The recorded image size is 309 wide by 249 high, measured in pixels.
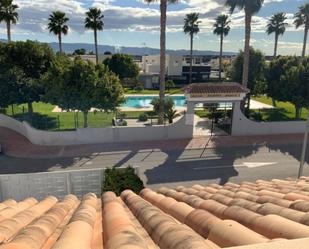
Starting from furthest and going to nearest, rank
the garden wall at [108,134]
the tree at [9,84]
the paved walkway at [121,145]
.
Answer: the tree at [9,84], the garden wall at [108,134], the paved walkway at [121,145]

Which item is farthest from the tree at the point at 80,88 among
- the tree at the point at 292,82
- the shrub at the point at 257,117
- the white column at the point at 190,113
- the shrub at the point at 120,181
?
the tree at the point at 292,82

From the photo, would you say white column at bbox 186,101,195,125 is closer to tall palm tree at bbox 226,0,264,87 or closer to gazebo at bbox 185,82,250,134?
gazebo at bbox 185,82,250,134

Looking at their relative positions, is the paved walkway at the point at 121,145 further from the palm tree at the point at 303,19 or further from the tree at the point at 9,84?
the palm tree at the point at 303,19

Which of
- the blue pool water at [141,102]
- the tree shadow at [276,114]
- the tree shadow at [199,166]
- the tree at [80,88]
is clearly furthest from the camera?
the blue pool water at [141,102]

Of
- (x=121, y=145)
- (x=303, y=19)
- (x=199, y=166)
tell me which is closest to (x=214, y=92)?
(x=199, y=166)

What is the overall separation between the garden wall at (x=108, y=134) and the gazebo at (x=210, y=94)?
1330 mm

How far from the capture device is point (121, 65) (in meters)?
56.1

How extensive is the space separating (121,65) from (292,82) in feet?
107

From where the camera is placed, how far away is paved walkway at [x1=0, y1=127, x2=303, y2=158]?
24.4m

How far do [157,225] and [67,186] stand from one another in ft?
35.6

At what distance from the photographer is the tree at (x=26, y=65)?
28.3 metres

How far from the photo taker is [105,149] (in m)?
25.2

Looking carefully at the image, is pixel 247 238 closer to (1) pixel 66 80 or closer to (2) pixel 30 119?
(1) pixel 66 80

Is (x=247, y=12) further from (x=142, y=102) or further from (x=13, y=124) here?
(x=13, y=124)
